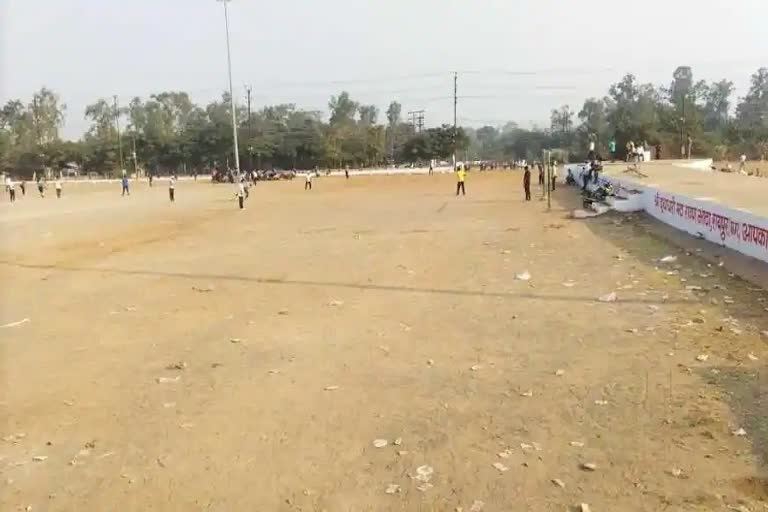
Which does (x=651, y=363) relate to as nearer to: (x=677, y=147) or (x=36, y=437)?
(x=36, y=437)

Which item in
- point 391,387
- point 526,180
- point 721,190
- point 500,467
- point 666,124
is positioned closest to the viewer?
point 500,467

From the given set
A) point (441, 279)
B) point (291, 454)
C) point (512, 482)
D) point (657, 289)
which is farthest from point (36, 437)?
point (657, 289)

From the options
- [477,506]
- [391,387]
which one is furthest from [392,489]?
[391,387]

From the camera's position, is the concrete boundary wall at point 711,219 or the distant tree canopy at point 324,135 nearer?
the concrete boundary wall at point 711,219

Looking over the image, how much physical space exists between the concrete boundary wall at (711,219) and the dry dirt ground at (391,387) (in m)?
0.76

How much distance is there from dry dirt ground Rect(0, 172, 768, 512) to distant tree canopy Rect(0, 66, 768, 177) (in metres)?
61.1

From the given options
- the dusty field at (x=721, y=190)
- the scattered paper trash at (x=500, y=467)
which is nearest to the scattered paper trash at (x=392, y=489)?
the scattered paper trash at (x=500, y=467)

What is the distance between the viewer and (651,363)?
6859 mm

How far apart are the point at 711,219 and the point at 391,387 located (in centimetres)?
1074

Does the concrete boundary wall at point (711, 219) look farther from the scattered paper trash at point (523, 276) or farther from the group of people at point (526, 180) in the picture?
the group of people at point (526, 180)

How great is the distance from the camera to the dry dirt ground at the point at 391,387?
4.60 metres

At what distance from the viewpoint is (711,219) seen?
14562mm

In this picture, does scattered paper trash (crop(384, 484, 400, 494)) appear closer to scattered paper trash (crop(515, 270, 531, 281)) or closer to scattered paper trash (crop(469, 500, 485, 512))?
scattered paper trash (crop(469, 500, 485, 512))

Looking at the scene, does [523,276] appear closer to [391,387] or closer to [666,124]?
[391,387]
